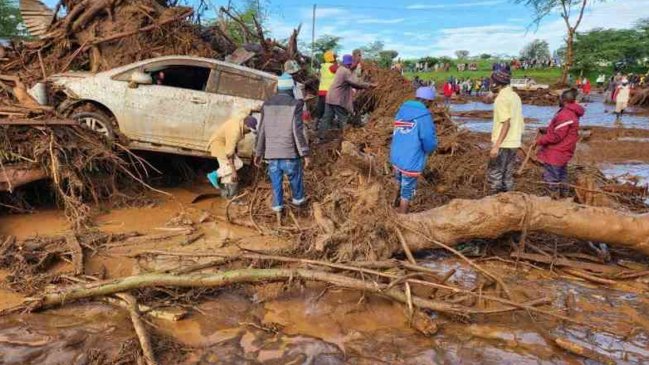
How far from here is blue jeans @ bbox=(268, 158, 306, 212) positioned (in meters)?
6.11

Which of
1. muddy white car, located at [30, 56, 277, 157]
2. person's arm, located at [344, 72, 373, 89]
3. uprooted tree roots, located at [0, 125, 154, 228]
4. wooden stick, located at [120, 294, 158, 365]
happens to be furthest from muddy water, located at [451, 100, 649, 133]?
wooden stick, located at [120, 294, 158, 365]

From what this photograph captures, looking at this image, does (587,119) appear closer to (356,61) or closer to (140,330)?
(356,61)

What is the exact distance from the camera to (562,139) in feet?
21.7

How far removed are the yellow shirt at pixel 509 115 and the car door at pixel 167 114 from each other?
3.89 metres

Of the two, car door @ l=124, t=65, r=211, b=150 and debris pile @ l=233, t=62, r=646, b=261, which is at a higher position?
car door @ l=124, t=65, r=211, b=150

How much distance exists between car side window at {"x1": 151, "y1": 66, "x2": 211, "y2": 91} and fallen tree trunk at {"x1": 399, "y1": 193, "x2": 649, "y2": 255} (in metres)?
3.96

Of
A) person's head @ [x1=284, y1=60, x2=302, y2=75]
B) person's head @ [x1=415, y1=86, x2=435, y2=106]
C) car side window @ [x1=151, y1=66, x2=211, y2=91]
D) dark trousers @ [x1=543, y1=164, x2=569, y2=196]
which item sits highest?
person's head @ [x1=284, y1=60, x2=302, y2=75]

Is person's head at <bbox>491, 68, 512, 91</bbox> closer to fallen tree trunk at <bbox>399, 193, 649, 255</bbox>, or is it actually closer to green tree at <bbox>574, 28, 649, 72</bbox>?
fallen tree trunk at <bbox>399, 193, 649, 255</bbox>

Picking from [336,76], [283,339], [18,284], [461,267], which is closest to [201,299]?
[283,339]

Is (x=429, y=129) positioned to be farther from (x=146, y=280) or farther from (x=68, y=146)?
(x=68, y=146)

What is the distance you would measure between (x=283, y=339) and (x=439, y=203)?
3756 millimetres

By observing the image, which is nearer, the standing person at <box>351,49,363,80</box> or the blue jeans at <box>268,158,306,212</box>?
the blue jeans at <box>268,158,306,212</box>

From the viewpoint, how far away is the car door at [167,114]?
277 inches

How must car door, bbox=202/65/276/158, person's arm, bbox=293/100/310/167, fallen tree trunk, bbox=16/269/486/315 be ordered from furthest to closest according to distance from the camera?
1. car door, bbox=202/65/276/158
2. person's arm, bbox=293/100/310/167
3. fallen tree trunk, bbox=16/269/486/315
